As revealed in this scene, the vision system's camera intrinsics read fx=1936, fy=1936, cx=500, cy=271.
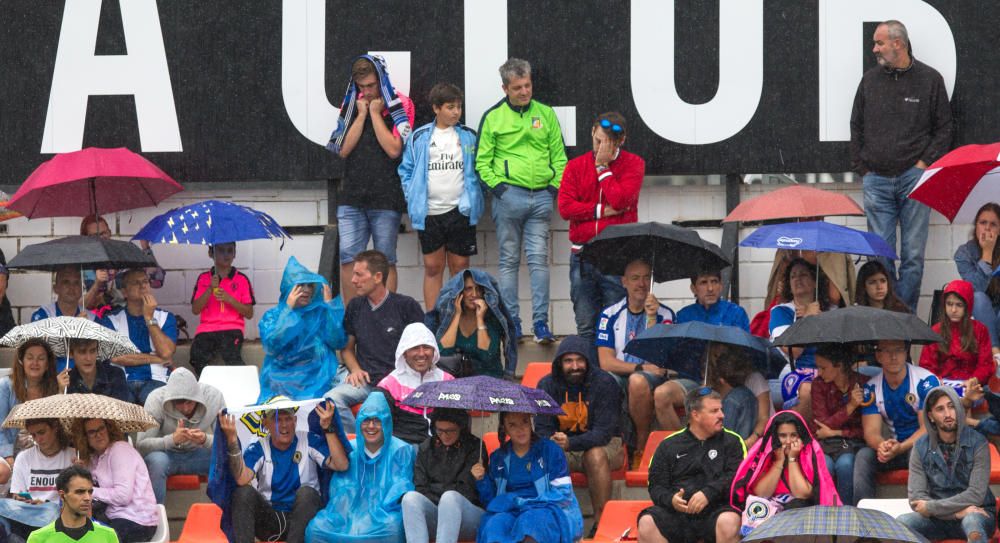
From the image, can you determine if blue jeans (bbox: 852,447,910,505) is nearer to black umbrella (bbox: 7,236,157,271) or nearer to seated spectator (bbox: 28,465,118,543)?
seated spectator (bbox: 28,465,118,543)

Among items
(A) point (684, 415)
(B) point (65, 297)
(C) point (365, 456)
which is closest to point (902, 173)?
(A) point (684, 415)

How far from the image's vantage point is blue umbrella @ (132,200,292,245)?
42.9 ft

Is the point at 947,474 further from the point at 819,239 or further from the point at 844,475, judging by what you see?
the point at 819,239

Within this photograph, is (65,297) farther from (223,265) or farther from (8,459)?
(8,459)

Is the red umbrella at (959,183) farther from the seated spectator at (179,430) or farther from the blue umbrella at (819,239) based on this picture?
the seated spectator at (179,430)

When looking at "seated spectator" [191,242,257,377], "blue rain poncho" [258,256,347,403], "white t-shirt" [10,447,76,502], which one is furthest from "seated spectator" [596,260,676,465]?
"white t-shirt" [10,447,76,502]

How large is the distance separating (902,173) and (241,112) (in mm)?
4761

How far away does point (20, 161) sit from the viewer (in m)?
14.2

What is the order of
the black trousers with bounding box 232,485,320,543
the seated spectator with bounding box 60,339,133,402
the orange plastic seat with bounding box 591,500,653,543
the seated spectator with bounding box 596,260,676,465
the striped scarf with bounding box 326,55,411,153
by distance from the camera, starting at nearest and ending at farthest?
the black trousers with bounding box 232,485,320,543 < the orange plastic seat with bounding box 591,500,653,543 < the seated spectator with bounding box 60,339,133,402 < the seated spectator with bounding box 596,260,676,465 < the striped scarf with bounding box 326,55,411,153

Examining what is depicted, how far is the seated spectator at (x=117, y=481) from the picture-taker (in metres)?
10.8

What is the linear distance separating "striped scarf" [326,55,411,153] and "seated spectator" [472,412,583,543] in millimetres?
3266

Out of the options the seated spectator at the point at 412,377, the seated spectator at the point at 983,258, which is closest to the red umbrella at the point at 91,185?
the seated spectator at the point at 412,377

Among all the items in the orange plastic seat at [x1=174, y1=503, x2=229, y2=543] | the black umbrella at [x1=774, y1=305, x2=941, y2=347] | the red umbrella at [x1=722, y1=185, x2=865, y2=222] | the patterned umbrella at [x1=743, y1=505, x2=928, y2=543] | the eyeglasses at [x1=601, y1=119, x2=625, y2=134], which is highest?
the eyeglasses at [x1=601, y1=119, x2=625, y2=134]

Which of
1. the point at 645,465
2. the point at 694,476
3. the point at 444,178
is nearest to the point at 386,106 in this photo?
the point at 444,178
